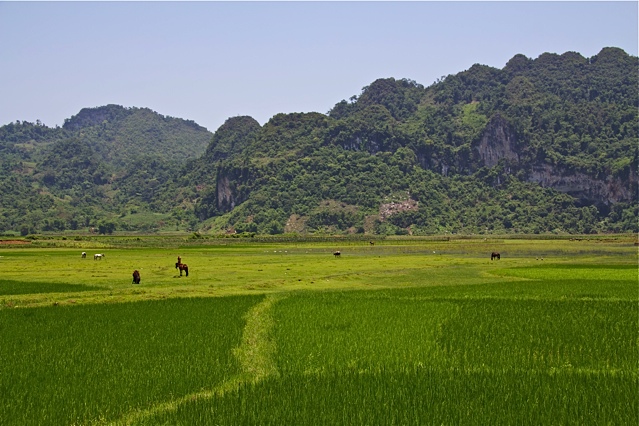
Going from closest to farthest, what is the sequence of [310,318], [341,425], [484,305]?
[341,425]
[310,318]
[484,305]

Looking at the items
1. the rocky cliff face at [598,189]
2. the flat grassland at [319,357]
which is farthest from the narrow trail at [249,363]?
the rocky cliff face at [598,189]

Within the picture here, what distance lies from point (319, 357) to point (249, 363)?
1598mm

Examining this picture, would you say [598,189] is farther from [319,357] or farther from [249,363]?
[249,363]

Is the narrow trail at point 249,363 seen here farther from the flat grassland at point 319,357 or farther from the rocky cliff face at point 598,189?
the rocky cliff face at point 598,189

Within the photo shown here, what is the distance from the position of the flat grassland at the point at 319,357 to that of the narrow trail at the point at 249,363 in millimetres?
51

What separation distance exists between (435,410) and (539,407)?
170 centimetres

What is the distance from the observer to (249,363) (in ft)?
45.0

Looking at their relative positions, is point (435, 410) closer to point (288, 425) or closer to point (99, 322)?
point (288, 425)

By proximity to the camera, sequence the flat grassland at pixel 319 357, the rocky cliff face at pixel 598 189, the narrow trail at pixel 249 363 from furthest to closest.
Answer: the rocky cliff face at pixel 598 189 < the narrow trail at pixel 249 363 < the flat grassland at pixel 319 357

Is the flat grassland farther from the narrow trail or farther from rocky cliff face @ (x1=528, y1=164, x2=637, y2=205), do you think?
rocky cliff face @ (x1=528, y1=164, x2=637, y2=205)

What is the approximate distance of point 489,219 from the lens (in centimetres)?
19238

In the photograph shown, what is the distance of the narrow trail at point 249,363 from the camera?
10.1m

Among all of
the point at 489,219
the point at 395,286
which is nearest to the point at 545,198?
the point at 489,219

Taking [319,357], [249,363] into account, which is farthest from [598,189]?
[249,363]
